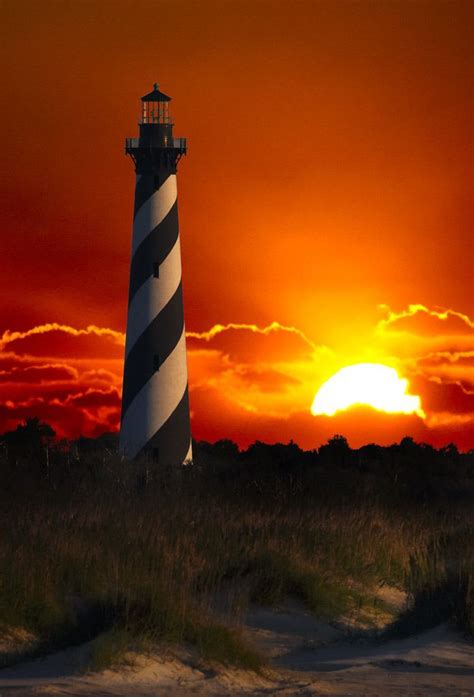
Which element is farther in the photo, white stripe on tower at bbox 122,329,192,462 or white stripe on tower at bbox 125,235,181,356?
white stripe on tower at bbox 125,235,181,356

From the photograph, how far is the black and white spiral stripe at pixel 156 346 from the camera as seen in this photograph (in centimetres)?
3372

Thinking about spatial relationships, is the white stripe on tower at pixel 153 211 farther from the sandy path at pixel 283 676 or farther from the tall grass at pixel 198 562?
→ the sandy path at pixel 283 676

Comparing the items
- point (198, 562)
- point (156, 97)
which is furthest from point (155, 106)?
point (198, 562)

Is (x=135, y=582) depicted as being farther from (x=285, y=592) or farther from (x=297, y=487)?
(x=297, y=487)

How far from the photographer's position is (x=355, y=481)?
30.6m

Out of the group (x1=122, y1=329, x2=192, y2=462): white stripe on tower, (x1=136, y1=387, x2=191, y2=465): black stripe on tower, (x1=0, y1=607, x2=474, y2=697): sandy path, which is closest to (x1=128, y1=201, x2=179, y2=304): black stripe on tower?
(x1=122, y1=329, x2=192, y2=462): white stripe on tower

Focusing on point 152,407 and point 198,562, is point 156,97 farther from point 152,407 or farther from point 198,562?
point 198,562

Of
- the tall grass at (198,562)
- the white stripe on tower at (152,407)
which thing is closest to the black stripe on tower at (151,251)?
the white stripe on tower at (152,407)

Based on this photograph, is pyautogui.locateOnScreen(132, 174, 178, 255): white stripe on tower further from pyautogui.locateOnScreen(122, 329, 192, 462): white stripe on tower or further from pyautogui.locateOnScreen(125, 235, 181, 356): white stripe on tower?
pyautogui.locateOnScreen(122, 329, 192, 462): white stripe on tower

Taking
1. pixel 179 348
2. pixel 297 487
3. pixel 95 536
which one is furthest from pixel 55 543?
pixel 179 348

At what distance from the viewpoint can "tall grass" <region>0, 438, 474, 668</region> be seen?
42.1 ft

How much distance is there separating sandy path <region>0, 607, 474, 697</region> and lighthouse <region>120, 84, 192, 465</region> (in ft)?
65.6

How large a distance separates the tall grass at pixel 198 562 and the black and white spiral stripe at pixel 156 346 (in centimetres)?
848

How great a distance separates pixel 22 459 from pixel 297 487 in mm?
5570
